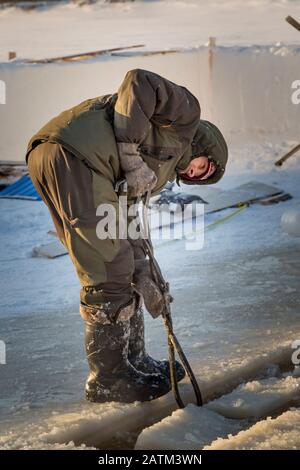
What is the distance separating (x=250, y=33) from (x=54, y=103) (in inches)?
223

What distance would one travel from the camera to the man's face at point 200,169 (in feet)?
12.9

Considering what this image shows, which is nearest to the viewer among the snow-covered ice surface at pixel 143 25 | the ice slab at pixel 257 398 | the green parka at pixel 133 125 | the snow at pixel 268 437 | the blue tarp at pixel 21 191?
the snow at pixel 268 437

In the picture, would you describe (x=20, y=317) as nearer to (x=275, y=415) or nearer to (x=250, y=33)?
(x=275, y=415)

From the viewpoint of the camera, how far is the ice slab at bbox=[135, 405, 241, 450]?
3242 millimetres

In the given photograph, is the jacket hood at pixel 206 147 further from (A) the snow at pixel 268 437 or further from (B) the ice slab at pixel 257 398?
(A) the snow at pixel 268 437

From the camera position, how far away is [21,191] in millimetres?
8594

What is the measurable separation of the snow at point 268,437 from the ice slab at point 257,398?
20cm

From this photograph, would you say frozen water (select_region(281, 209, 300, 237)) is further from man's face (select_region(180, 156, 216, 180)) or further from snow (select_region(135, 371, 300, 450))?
snow (select_region(135, 371, 300, 450))

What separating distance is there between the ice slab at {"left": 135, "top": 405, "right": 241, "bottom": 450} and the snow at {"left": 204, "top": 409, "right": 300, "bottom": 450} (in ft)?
0.38

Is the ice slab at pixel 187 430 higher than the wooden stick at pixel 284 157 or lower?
higher

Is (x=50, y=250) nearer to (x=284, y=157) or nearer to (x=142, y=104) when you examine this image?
(x=142, y=104)

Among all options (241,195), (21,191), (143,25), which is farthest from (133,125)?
(143,25)

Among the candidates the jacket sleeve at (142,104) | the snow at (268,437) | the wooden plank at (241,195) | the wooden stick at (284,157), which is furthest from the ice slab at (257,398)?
the wooden stick at (284,157)
